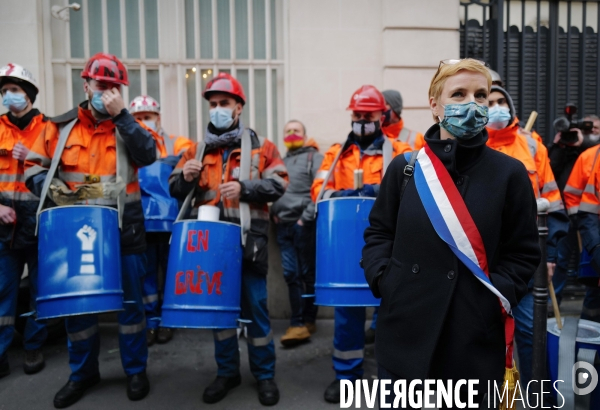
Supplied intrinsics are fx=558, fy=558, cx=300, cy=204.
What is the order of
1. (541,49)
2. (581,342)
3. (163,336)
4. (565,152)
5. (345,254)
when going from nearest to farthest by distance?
(581,342) < (345,254) < (163,336) < (565,152) < (541,49)

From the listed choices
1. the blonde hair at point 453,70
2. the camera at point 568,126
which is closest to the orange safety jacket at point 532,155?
the blonde hair at point 453,70

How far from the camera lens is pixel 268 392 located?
12.3 feet

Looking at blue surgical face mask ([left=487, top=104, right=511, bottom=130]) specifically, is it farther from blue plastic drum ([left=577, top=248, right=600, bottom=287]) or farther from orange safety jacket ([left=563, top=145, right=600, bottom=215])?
blue plastic drum ([left=577, top=248, right=600, bottom=287])

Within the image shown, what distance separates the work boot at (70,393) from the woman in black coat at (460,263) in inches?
98.7

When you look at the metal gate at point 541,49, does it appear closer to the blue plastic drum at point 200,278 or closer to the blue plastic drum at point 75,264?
the blue plastic drum at point 200,278

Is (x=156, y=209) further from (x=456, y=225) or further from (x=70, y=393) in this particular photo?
(x=456, y=225)

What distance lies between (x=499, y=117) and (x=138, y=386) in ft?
9.80

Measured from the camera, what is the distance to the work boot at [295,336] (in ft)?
16.0

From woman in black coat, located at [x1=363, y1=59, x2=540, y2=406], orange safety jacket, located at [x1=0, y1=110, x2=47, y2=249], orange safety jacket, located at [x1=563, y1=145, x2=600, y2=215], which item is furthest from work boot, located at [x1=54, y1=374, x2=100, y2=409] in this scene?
orange safety jacket, located at [x1=563, y1=145, x2=600, y2=215]

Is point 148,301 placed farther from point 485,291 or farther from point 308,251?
point 485,291

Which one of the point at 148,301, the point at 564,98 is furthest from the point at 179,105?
the point at 564,98

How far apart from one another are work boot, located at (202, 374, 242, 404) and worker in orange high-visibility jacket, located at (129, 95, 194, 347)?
2.92ft

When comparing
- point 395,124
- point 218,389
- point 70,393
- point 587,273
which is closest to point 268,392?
point 218,389

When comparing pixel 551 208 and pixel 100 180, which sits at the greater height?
pixel 100 180
